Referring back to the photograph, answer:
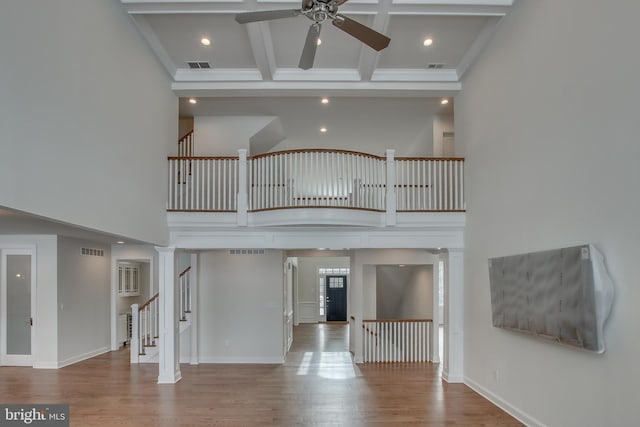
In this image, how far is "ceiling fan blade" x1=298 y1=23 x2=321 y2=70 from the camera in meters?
4.27

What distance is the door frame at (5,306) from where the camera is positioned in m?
8.25

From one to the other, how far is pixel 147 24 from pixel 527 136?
5269 mm

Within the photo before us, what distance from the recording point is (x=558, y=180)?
14.8 ft

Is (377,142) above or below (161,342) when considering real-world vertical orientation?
above

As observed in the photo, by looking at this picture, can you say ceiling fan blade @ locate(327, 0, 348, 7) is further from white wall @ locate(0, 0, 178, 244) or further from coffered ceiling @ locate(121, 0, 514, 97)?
white wall @ locate(0, 0, 178, 244)

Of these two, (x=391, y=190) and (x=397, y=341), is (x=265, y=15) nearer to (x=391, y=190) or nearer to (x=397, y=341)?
(x=391, y=190)

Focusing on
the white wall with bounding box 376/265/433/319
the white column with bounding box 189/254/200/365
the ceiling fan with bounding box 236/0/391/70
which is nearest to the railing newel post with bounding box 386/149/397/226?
the ceiling fan with bounding box 236/0/391/70

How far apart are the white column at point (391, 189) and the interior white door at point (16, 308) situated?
696 centimetres

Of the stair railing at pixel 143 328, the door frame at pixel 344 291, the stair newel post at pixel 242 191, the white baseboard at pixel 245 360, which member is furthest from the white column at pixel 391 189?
the door frame at pixel 344 291

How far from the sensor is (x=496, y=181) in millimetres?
6074

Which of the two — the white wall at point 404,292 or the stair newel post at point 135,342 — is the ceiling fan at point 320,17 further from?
the white wall at point 404,292

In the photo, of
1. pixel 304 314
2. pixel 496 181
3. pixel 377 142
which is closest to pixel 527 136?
pixel 496 181

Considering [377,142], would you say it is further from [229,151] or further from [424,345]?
[424,345]

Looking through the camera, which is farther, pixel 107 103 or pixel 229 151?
pixel 229 151
